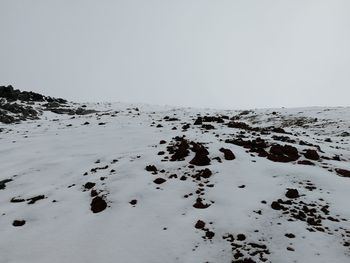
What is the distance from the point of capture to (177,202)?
11.9 meters

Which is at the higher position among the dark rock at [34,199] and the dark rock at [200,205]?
the dark rock at [200,205]

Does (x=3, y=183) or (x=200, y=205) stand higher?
(x=200, y=205)

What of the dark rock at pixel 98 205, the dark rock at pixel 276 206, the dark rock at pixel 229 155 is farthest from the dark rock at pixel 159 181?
the dark rock at pixel 276 206

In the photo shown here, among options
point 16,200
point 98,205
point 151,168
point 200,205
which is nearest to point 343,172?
point 200,205

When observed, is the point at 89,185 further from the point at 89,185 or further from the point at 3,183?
the point at 3,183

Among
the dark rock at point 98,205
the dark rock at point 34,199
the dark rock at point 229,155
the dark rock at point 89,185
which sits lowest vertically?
the dark rock at point 34,199

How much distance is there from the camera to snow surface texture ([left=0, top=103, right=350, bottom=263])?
9320 mm

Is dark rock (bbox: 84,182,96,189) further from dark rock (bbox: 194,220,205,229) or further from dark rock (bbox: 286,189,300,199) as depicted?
dark rock (bbox: 286,189,300,199)

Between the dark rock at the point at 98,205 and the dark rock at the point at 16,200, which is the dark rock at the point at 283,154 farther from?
the dark rock at the point at 16,200

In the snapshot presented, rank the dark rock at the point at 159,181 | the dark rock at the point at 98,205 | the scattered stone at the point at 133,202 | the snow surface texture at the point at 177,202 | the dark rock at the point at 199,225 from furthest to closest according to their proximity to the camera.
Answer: the dark rock at the point at 159,181 < the scattered stone at the point at 133,202 < the dark rock at the point at 98,205 < the dark rock at the point at 199,225 < the snow surface texture at the point at 177,202

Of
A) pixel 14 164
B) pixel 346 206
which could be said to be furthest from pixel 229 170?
pixel 14 164

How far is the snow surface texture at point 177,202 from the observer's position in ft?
30.6

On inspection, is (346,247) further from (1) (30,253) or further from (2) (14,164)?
(2) (14,164)

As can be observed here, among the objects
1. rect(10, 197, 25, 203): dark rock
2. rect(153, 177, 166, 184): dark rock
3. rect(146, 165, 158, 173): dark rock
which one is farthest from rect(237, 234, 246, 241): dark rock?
rect(10, 197, 25, 203): dark rock
